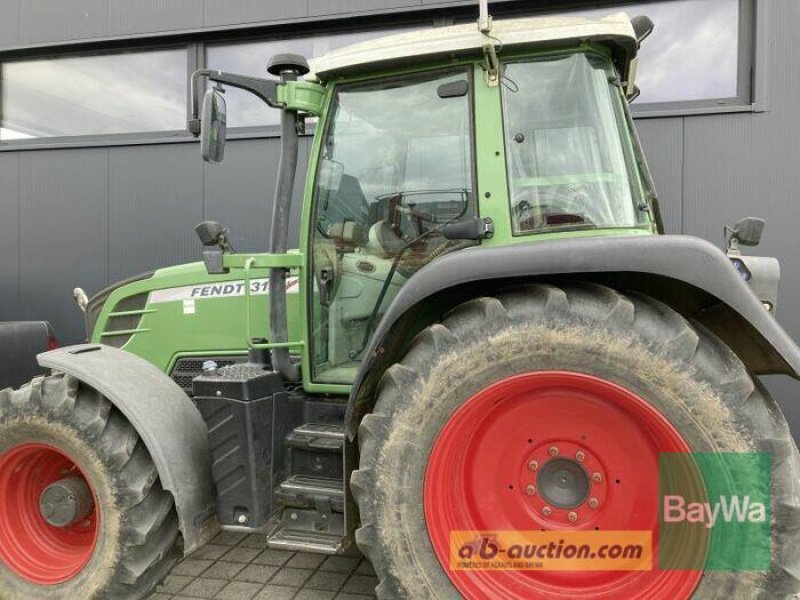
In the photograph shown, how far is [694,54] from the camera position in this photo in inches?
183

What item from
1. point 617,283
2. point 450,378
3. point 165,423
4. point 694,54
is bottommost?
point 165,423

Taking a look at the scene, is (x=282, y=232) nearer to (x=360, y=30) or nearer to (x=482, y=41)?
(x=482, y=41)

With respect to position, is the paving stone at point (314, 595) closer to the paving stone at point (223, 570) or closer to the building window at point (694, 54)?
the paving stone at point (223, 570)

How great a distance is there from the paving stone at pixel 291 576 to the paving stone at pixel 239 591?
0.10 metres

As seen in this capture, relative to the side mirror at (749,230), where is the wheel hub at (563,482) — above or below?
below

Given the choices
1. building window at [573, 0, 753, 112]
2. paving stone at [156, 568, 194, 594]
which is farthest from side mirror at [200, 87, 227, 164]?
building window at [573, 0, 753, 112]

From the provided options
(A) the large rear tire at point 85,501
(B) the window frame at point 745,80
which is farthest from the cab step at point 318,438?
(B) the window frame at point 745,80

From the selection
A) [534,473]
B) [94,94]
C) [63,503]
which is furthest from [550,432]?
[94,94]

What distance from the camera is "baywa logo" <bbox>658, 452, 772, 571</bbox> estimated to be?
166 centimetres

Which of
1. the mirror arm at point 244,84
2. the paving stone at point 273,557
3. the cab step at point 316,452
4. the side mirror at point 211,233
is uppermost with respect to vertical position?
the mirror arm at point 244,84

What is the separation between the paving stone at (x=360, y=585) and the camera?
8.59 feet

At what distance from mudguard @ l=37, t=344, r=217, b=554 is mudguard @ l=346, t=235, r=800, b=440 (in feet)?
2.37

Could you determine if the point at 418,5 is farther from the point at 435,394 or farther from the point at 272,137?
the point at 435,394

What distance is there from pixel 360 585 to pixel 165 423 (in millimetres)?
1209
